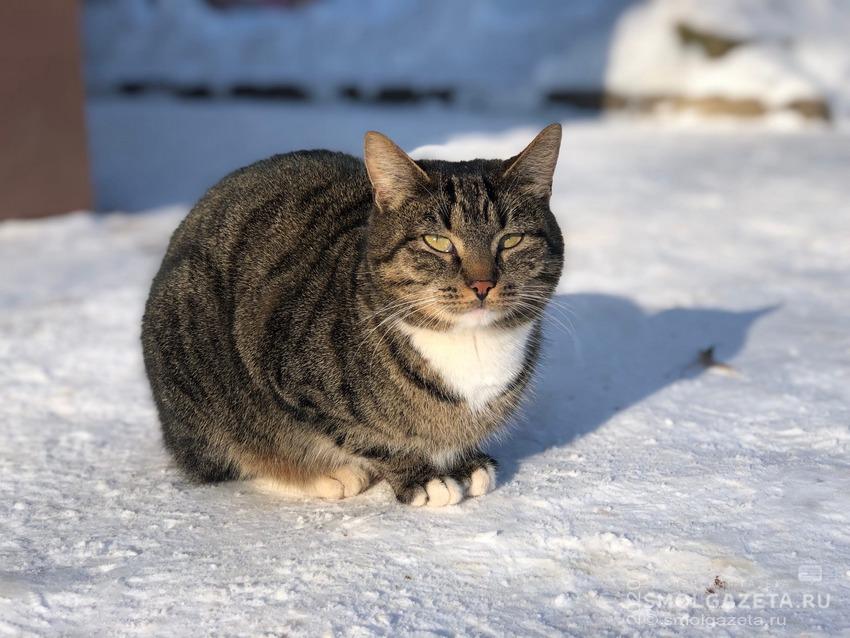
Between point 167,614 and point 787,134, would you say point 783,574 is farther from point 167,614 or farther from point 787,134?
point 787,134

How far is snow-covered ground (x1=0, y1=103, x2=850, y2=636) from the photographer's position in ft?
6.95

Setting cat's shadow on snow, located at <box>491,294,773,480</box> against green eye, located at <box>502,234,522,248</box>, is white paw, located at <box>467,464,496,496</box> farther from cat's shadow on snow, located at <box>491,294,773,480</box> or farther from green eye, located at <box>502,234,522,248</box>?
green eye, located at <box>502,234,522,248</box>

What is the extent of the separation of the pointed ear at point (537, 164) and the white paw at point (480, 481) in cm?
71

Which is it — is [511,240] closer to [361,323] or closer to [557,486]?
[361,323]

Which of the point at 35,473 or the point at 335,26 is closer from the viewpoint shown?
the point at 35,473

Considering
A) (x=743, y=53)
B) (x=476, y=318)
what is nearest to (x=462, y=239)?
(x=476, y=318)

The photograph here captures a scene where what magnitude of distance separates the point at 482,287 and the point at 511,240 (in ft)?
0.57

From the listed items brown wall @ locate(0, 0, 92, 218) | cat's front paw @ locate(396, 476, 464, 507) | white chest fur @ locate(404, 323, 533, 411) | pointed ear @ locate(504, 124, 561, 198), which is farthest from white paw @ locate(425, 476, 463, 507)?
A: brown wall @ locate(0, 0, 92, 218)

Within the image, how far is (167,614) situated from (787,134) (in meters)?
5.54

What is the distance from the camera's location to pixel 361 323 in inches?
99.5

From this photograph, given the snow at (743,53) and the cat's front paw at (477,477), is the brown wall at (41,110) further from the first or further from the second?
the snow at (743,53)

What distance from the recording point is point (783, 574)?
2.19m

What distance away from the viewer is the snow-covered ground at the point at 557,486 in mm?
2119

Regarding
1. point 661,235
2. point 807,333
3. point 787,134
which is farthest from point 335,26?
point 807,333
